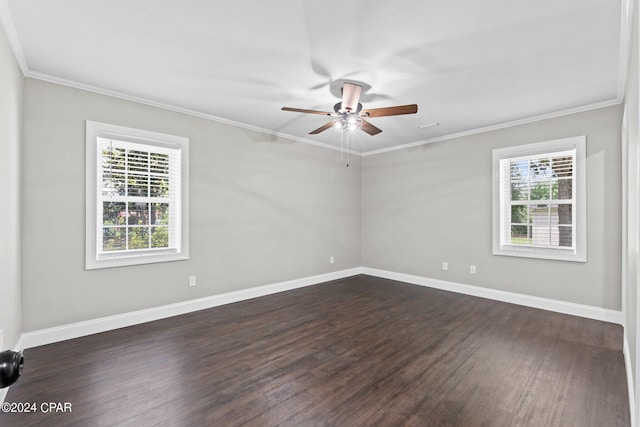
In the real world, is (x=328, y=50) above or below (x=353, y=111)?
above

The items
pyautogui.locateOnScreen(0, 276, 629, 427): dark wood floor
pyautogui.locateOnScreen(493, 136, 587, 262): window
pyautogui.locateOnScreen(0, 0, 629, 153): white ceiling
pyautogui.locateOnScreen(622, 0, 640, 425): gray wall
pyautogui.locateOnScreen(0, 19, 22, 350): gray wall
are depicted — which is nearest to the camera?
pyautogui.locateOnScreen(622, 0, 640, 425): gray wall

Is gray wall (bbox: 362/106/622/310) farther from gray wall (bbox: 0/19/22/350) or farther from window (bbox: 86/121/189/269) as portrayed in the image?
gray wall (bbox: 0/19/22/350)

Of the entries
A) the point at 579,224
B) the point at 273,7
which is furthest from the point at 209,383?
the point at 579,224

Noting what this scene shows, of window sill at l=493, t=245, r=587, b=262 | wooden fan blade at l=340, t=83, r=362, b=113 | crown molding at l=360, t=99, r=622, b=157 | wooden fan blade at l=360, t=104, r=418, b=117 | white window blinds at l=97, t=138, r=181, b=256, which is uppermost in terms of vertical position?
crown molding at l=360, t=99, r=622, b=157

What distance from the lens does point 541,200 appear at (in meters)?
4.16

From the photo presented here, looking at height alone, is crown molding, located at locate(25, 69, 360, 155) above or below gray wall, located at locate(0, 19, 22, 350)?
above

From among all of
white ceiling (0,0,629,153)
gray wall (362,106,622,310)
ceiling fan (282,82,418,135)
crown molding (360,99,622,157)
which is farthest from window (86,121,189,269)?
crown molding (360,99,622,157)

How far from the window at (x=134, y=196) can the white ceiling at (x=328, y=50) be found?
0.52 metres

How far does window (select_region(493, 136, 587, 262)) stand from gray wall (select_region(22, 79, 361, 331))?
268 cm

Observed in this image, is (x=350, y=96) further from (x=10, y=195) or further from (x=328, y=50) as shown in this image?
(x=10, y=195)

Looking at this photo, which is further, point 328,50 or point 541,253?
point 541,253

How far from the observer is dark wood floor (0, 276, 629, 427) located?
6.28ft

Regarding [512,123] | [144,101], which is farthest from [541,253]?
[144,101]

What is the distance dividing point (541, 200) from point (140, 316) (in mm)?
5327
